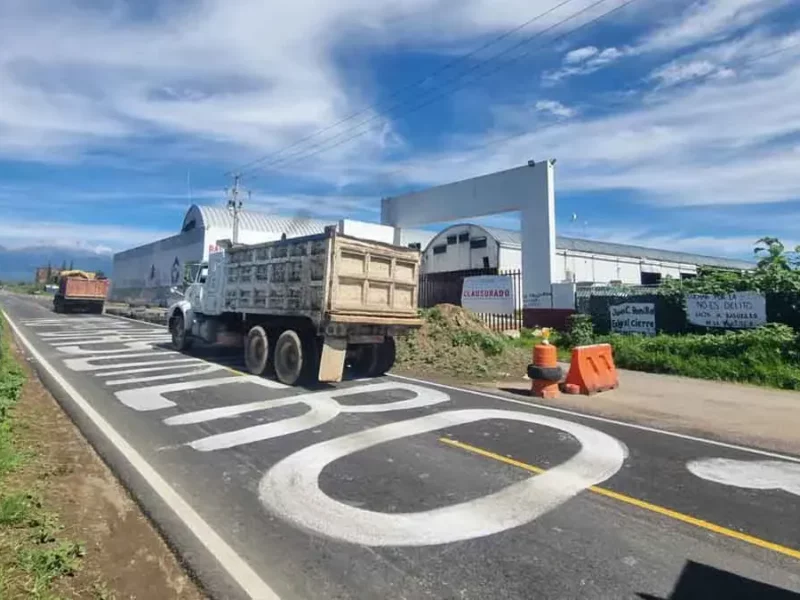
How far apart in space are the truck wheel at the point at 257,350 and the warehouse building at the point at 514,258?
64.2ft

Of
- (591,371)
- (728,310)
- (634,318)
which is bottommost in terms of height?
(591,371)

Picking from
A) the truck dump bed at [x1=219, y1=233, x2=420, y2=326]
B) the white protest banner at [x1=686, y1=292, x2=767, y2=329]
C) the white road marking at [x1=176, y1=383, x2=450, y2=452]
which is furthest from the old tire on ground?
the white protest banner at [x1=686, y1=292, x2=767, y2=329]

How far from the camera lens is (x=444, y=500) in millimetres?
4914

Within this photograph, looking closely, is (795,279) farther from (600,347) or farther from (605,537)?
(605,537)

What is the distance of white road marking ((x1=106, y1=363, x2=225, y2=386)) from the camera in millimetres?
10841

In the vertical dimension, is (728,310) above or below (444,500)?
above

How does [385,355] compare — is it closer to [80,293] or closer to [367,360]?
[367,360]

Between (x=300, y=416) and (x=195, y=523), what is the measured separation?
367cm

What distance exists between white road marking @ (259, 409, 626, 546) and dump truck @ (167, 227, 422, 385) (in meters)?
→ 3.72

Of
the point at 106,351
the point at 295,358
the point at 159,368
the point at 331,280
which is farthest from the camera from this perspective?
the point at 106,351

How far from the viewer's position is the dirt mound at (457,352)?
13.3 metres

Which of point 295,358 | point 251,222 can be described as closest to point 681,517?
point 295,358

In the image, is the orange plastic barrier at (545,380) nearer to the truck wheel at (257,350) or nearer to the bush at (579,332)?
the truck wheel at (257,350)

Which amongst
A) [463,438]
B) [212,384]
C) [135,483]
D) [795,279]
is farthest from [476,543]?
[795,279]
